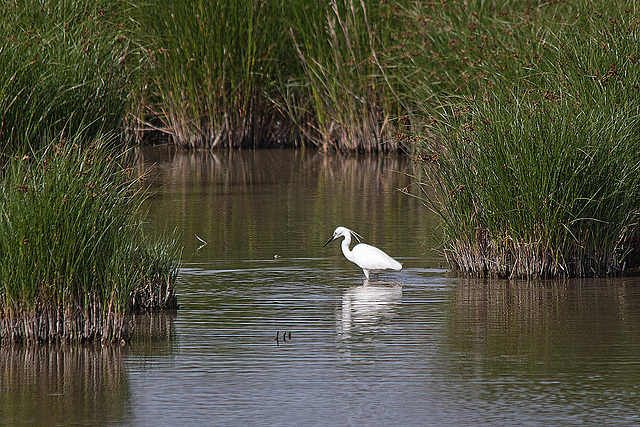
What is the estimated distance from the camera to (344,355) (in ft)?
21.3

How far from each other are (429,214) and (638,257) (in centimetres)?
380

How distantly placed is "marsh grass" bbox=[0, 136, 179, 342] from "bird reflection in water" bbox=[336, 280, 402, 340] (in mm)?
1374

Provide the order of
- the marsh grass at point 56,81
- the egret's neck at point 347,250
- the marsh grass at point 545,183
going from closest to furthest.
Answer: the marsh grass at point 545,183 → the egret's neck at point 347,250 → the marsh grass at point 56,81

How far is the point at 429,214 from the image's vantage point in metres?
12.9

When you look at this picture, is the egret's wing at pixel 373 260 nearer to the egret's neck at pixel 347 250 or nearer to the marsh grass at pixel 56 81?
the egret's neck at pixel 347 250

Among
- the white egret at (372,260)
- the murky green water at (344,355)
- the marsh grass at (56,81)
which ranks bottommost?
the murky green water at (344,355)

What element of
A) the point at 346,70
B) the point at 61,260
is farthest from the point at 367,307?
the point at 346,70

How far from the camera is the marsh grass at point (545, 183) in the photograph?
330 inches

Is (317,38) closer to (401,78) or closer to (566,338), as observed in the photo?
(401,78)

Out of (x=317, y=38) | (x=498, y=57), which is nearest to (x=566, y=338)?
(x=498, y=57)

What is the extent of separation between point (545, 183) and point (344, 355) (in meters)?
2.52

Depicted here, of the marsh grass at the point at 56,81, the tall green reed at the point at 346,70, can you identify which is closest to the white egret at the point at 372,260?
the marsh grass at the point at 56,81

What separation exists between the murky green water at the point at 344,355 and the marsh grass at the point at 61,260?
0.57 ft

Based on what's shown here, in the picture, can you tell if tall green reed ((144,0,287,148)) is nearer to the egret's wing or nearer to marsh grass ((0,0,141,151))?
marsh grass ((0,0,141,151))
